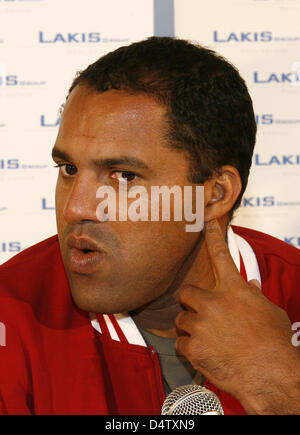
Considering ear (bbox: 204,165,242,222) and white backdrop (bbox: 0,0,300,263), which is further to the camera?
white backdrop (bbox: 0,0,300,263)

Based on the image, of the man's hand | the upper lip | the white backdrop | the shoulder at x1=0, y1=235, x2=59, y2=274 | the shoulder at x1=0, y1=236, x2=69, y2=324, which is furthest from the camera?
the white backdrop

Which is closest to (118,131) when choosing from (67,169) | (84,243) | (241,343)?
(67,169)

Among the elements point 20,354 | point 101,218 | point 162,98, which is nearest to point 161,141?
point 162,98

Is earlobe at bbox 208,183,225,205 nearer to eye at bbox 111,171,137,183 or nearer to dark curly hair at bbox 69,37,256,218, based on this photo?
dark curly hair at bbox 69,37,256,218

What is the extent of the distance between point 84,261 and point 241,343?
43 centimetres

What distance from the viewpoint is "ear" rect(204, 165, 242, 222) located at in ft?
5.53

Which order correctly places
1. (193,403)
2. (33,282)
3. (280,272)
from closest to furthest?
1. (193,403)
2. (33,282)
3. (280,272)

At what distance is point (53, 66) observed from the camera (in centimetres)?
277

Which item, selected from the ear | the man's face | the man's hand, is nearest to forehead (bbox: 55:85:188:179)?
the man's face

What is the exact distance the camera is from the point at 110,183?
1518 mm

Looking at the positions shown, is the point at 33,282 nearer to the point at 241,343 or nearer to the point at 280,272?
the point at 241,343

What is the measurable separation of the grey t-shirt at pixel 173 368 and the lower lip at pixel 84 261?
0.38 meters

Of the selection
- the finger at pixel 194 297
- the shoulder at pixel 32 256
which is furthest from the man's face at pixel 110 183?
the shoulder at pixel 32 256

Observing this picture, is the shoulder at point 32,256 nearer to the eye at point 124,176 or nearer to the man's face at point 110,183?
the man's face at point 110,183
